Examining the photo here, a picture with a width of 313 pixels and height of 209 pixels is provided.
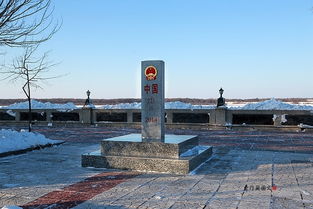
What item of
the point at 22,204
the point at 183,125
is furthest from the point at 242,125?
the point at 22,204

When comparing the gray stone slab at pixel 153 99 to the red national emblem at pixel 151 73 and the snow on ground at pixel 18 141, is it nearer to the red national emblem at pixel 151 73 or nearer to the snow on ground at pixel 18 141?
the red national emblem at pixel 151 73

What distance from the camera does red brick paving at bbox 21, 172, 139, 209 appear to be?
530cm

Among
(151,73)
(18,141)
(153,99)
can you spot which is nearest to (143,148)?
(153,99)

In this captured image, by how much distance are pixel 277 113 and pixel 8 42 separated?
15.5m

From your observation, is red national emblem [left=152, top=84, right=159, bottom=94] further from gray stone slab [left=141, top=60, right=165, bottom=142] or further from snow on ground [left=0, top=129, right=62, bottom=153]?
snow on ground [left=0, top=129, right=62, bottom=153]

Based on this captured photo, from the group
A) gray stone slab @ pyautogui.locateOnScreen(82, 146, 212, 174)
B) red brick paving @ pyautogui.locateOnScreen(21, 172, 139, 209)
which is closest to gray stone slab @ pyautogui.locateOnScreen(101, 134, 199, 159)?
gray stone slab @ pyautogui.locateOnScreen(82, 146, 212, 174)

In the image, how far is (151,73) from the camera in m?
8.70

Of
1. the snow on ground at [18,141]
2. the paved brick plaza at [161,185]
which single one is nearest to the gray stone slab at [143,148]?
the paved brick plaza at [161,185]

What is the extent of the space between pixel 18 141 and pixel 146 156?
5.47 meters

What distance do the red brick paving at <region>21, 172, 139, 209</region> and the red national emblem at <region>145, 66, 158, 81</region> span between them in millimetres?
2585

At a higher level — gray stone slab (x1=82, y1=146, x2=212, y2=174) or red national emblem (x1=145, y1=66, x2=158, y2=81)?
red national emblem (x1=145, y1=66, x2=158, y2=81)

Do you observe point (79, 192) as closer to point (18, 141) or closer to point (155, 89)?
point (155, 89)

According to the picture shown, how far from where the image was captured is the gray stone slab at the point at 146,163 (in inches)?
305

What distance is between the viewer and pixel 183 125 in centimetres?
2169
